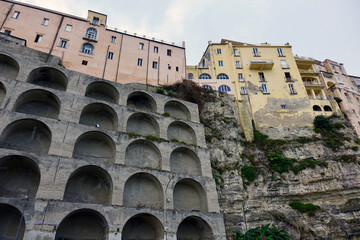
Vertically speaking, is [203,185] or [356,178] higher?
[356,178]

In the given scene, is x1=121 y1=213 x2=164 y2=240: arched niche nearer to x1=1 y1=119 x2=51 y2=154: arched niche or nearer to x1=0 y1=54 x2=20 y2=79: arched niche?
x1=1 y1=119 x2=51 y2=154: arched niche

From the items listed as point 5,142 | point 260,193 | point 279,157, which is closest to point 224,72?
point 279,157

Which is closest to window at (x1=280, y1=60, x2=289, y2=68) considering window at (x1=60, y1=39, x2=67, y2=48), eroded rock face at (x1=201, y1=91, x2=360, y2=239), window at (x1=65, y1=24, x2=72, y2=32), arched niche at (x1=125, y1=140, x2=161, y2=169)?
eroded rock face at (x1=201, y1=91, x2=360, y2=239)

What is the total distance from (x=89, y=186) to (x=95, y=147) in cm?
344

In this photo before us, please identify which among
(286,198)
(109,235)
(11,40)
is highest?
(11,40)

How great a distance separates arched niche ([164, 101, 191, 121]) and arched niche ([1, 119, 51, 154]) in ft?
41.1

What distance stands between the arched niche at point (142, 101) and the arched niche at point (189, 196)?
850 centimetres

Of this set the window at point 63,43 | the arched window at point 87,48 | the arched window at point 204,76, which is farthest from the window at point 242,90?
the window at point 63,43

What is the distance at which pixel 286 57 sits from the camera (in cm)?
4209

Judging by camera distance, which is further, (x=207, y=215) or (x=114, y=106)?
(x=114, y=106)

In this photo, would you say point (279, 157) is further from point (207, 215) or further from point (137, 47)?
point (137, 47)

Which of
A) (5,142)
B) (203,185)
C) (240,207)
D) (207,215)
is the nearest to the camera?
(5,142)

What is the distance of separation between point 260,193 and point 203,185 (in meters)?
6.91

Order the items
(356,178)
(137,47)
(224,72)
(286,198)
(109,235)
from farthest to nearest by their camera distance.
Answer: (224,72), (137,47), (356,178), (286,198), (109,235)
